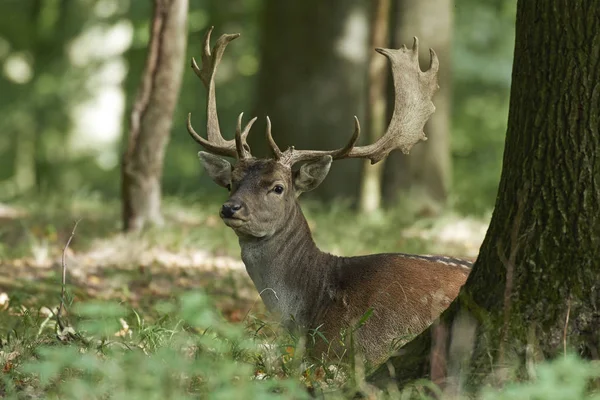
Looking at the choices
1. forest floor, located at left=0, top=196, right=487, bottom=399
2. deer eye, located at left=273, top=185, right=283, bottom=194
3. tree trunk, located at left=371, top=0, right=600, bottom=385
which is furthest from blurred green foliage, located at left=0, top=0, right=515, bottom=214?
tree trunk, located at left=371, top=0, right=600, bottom=385

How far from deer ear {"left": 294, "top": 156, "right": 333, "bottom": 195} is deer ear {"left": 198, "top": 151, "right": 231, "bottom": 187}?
50 cm

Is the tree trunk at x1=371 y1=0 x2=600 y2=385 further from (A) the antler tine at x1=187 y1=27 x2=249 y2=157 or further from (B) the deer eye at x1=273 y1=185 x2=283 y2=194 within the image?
(A) the antler tine at x1=187 y1=27 x2=249 y2=157

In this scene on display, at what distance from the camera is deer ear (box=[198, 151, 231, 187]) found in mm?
7184

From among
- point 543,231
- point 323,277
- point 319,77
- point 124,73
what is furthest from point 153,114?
point 124,73

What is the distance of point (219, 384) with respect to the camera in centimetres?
458

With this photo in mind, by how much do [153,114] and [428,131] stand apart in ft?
17.3

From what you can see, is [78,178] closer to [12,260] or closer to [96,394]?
[12,260]

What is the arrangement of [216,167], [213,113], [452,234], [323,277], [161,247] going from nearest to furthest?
[323,277] → [216,167] → [213,113] → [161,247] → [452,234]

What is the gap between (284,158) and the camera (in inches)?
274

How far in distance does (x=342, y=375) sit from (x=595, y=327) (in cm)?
129

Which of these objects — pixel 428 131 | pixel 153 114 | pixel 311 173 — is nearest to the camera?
pixel 311 173

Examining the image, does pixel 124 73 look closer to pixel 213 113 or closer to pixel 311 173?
pixel 213 113

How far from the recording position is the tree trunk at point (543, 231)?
4.88 m

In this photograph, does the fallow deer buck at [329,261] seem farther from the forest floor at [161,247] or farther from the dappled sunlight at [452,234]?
the dappled sunlight at [452,234]
